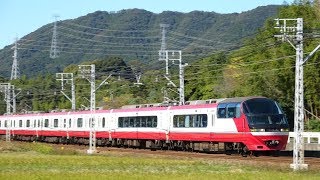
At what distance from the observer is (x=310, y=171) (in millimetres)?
27734

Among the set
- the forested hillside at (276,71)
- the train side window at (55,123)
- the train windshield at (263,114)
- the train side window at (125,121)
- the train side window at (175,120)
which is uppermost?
the forested hillside at (276,71)

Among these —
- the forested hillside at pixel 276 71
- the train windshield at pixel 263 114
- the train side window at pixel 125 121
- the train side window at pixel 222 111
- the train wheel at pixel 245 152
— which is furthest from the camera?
the forested hillside at pixel 276 71

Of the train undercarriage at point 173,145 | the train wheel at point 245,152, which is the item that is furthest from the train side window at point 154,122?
the train wheel at point 245,152

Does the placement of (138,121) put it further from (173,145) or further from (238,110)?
(238,110)

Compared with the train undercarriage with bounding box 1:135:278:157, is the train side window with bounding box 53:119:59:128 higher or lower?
higher

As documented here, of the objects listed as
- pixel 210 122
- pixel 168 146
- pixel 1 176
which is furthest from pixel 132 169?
pixel 168 146

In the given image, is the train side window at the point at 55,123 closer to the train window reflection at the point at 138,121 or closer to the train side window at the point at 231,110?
the train window reflection at the point at 138,121

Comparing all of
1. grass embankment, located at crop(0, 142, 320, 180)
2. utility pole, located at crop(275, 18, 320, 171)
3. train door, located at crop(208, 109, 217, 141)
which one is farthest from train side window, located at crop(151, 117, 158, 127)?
utility pole, located at crop(275, 18, 320, 171)

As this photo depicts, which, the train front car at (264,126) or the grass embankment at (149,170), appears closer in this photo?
the grass embankment at (149,170)

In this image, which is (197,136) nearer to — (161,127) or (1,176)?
(161,127)

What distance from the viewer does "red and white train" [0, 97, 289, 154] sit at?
34.7 meters

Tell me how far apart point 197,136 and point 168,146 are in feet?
19.8

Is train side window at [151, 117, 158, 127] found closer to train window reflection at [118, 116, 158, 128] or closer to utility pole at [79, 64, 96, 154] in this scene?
train window reflection at [118, 116, 158, 128]

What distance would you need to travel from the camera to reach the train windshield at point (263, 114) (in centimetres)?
3462
